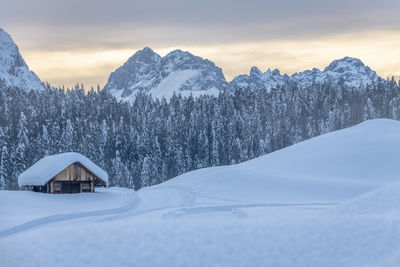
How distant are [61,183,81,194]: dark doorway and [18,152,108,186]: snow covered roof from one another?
2341 millimetres

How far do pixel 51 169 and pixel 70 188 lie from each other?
3361mm

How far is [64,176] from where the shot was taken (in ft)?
156

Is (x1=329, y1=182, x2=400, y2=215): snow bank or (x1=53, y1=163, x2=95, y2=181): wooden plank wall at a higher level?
(x1=53, y1=163, x2=95, y2=181): wooden plank wall

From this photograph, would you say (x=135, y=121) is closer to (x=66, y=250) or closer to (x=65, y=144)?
(x=65, y=144)

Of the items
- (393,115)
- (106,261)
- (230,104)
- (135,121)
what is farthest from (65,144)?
(106,261)

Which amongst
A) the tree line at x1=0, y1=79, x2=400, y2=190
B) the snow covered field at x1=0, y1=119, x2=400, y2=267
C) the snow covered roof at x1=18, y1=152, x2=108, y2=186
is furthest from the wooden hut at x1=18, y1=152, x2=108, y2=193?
the tree line at x1=0, y1=79, x2=400, y2=190

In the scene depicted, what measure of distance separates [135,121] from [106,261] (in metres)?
93.8

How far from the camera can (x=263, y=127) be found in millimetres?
116188

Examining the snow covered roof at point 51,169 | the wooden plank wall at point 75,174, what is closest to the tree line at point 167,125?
the snow covered roof at point 51,169

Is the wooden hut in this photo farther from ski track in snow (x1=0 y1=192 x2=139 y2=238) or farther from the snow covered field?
the snow covered field

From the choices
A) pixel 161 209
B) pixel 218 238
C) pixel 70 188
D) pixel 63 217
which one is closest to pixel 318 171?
pixel 161 209

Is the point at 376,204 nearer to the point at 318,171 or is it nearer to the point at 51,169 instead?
the point at 51,169

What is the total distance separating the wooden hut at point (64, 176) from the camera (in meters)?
46.8

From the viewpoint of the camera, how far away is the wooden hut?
1841 inches
